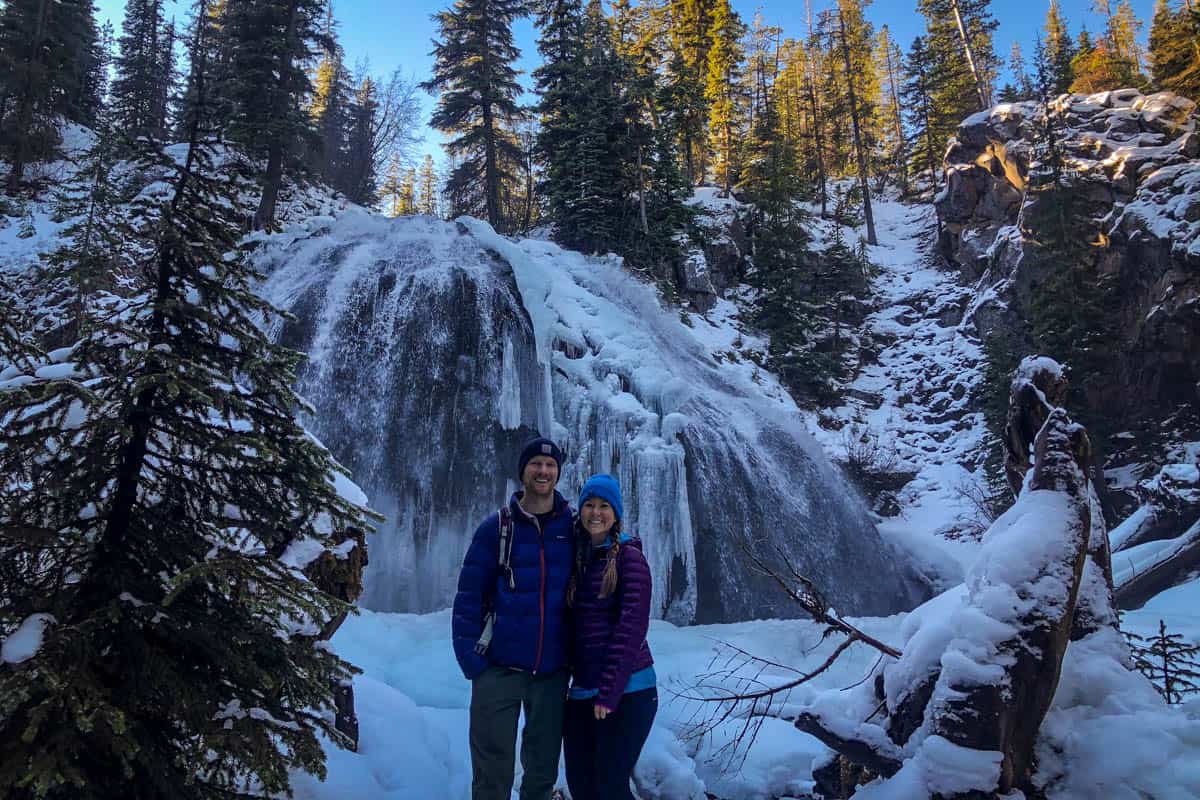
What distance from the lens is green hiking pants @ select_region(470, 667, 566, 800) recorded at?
103 inches

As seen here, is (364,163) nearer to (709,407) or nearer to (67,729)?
(709,407)

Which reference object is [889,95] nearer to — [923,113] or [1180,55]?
[923,113]

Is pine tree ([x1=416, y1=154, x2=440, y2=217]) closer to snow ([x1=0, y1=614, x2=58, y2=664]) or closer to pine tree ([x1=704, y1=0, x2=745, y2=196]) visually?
pine tree ([x1=704, y1=0, x2=745, y2=196])

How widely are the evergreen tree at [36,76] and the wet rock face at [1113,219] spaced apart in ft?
87.6

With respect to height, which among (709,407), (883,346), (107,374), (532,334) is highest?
(883,346)

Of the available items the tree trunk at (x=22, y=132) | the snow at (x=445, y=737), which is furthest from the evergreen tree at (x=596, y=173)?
the tree trunk at (x=22, y=132)

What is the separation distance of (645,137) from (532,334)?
1058cm

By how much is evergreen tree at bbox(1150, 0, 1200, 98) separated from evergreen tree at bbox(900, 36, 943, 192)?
10.1 m

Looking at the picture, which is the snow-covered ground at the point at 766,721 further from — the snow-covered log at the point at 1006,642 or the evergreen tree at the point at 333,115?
the evergreen tree at the point at 333,115

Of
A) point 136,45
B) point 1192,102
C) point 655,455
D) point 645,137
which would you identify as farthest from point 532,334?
point 136,45

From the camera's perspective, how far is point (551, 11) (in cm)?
2225

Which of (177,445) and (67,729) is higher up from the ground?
(177,445)

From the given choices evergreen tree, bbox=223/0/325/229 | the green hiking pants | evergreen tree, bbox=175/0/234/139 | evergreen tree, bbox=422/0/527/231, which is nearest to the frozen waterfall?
evergreen tree, bbox=175/0/234/139

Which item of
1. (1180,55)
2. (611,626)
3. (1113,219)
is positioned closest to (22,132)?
(611,626)
